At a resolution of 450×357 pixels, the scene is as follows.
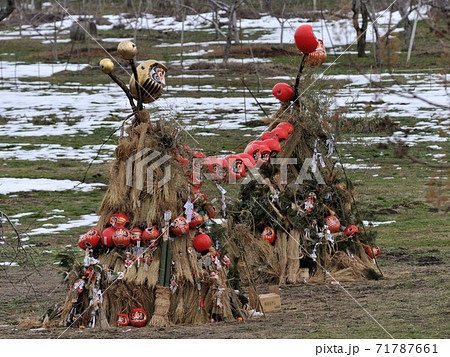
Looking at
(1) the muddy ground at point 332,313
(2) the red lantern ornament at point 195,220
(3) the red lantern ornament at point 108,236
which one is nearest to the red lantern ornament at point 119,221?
(3) the red lantern ornament at point 108,236

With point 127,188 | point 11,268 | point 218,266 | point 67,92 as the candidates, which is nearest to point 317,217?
point 218,266

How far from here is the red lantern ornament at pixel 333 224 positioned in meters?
9.23

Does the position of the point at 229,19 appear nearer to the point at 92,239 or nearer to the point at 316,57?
the point at 316,57

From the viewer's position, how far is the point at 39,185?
1708cm

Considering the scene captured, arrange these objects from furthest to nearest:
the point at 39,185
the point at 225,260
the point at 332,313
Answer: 1. the point at 39,185
2. the point at 225,260
3. the point at 332,313

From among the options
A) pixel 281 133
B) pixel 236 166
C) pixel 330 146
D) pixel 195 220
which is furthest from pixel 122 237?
pixel 330 146

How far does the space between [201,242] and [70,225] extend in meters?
7.01

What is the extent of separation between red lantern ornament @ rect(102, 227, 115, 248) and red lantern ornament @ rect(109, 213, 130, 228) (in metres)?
0.06

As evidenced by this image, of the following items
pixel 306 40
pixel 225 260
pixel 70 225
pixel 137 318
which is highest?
pixel 306 40

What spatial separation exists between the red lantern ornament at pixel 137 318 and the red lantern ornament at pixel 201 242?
2.60ft

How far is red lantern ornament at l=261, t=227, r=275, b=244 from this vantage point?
30.6 feet

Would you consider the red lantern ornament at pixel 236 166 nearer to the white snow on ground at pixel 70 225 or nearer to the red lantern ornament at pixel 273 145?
the red lantern ornament at pixel 273 145

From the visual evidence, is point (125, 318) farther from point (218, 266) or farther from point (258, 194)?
point (258, 194)

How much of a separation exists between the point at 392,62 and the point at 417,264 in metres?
6.16
